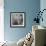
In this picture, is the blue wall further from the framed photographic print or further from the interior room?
the framed photographic print

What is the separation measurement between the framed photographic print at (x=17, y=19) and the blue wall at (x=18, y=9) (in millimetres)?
120

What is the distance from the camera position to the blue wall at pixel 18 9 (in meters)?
5.59

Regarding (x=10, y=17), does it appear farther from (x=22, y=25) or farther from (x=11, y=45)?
(x=11, y=45)

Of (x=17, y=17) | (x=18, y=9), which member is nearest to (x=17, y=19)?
(x=17, y=17)

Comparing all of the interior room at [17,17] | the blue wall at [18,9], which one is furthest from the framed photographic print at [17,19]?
the blue wall at [18,9]

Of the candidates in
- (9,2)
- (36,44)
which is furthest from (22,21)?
(36,44)

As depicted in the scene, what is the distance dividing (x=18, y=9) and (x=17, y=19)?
0.40 m

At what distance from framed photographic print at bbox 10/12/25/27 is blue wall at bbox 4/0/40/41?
0.39ft

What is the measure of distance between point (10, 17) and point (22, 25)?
0.58m

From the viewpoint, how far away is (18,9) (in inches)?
221

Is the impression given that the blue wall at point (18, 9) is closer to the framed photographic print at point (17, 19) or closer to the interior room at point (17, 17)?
the interior room at point (17, 17)

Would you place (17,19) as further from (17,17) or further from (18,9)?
(18,9)

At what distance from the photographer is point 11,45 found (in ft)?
13.4

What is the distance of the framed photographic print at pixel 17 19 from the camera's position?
5609mm
